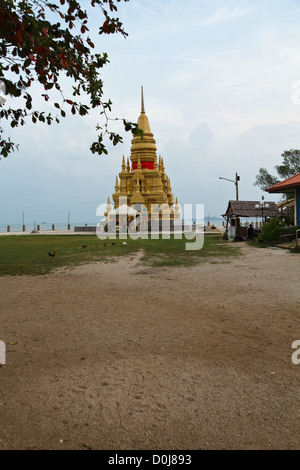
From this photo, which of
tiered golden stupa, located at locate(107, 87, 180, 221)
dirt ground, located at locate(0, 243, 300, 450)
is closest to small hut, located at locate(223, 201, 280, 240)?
tiered golden stupa, located at locate(107, 87, 180, 221)

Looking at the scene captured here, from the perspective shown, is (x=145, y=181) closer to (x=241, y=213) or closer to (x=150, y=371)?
(x=241, y=213)

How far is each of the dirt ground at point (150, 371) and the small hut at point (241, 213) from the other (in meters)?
16.8

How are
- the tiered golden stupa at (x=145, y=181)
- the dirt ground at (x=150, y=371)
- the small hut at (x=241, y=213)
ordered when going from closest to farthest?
the dirt ground at (x=150, y=371) < the small hut at (x=241, y=213) < the tiered golden stupa at (x=145, y=181)

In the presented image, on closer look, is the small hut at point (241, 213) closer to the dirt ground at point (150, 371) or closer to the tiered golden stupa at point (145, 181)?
the tiered golden stupa at point (145, 181)

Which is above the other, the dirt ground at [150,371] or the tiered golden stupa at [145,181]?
the tiered golden stupa at [145,181]

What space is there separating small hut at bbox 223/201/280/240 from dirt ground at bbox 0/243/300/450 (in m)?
16.8

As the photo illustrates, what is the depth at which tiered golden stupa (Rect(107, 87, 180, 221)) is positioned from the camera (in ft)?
125

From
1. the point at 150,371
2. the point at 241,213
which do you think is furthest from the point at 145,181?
the point at 150,371

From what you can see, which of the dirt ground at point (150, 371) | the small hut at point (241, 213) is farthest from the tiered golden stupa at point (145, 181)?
the dirt ground at point (150, 371)

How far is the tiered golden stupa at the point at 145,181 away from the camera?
125 ft

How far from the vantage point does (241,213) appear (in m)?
23.1

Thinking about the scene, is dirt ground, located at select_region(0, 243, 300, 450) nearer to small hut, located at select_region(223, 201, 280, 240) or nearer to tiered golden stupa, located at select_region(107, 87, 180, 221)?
small hut, located at select_region(223, 201, 280, 240)

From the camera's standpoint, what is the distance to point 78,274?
30.9 feet
